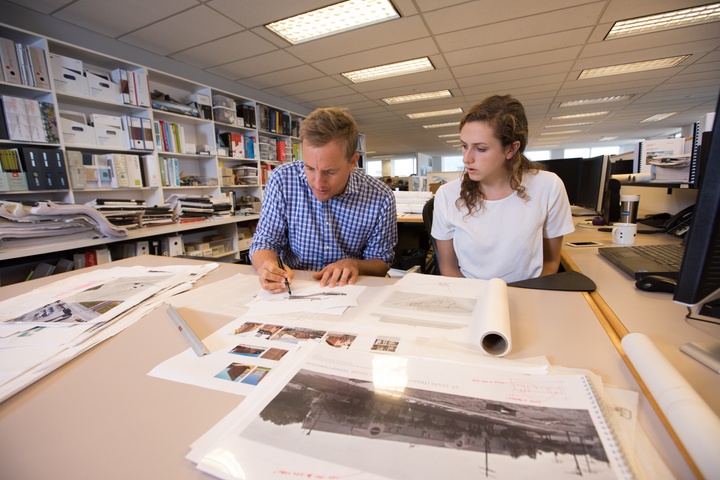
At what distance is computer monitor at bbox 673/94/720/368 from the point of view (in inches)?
16.1

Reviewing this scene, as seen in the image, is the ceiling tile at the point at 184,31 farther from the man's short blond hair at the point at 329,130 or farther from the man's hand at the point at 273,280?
the man's hand at the point at 273,280

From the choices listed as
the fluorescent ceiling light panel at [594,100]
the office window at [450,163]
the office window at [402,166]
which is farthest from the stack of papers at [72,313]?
the office window at [450,163]

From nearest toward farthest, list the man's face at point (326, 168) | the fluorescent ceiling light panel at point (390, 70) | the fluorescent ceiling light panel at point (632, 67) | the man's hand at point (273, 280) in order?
the man's hand at point (273, 280) → the man's face at point (326, 168) → the fluorescent ceiling light panel at point (390, 70) → the fluorescent ceiling light panel at point (632, 67)

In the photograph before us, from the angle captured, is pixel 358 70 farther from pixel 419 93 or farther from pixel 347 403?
pixel 347 403

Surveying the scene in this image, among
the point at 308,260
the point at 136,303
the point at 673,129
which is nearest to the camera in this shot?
the point at 136,303

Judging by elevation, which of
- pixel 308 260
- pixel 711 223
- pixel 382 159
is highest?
pixel 382 159

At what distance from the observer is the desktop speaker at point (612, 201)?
6.90 ft

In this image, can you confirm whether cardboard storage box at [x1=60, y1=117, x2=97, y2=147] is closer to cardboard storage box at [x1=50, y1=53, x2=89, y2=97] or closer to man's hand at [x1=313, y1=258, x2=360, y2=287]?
cardboard storage box at [x1=50, y1=53, x2=89, y2=97]

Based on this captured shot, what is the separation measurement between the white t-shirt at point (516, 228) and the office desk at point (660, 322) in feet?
0.67

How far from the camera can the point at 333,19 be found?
2.68 meters

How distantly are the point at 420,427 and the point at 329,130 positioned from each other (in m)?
0.99

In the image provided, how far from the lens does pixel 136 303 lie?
82 cm

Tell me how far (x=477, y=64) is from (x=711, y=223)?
3859mm

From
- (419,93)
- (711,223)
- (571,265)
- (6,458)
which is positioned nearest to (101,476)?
(6,458)
